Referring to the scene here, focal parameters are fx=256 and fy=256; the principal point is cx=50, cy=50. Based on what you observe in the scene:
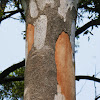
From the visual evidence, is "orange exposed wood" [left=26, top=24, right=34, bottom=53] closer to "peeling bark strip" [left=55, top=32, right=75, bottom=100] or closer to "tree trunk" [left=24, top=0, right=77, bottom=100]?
"tree trunk" [left=24, top=0, right=77, bottom=100]

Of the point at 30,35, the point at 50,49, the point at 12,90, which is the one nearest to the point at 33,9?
the point at 30,35

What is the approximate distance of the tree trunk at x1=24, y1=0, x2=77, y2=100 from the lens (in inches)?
51.3

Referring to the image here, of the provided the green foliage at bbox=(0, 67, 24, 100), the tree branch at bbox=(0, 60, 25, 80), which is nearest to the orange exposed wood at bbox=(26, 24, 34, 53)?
the tree branch at bbox=(0, 60, 25, 80)

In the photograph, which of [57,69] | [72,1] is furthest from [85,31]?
[57,69]

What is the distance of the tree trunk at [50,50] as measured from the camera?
51.3 inches

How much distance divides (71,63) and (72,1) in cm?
46

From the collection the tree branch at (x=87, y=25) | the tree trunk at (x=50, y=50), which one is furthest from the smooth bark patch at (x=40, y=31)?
the tree branch at (x=87, y=25)

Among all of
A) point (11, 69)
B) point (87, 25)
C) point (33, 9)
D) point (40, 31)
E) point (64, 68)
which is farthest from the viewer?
point (11, 69)

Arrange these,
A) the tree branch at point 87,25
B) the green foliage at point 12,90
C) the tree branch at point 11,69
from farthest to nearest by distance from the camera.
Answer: the green foliage at point 12,90 → the tree branch at point 11,69 → the tree branch at point 87,25

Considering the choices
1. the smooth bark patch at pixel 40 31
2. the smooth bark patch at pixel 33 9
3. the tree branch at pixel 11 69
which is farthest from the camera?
the tree branch at pixel 11 69

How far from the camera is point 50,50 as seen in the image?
140cm

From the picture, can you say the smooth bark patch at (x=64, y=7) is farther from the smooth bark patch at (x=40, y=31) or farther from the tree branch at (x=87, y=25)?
the tree branch at (x=87, y=25)

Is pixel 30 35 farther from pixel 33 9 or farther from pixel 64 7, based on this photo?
pixel 64 7

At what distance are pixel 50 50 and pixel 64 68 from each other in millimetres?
124
